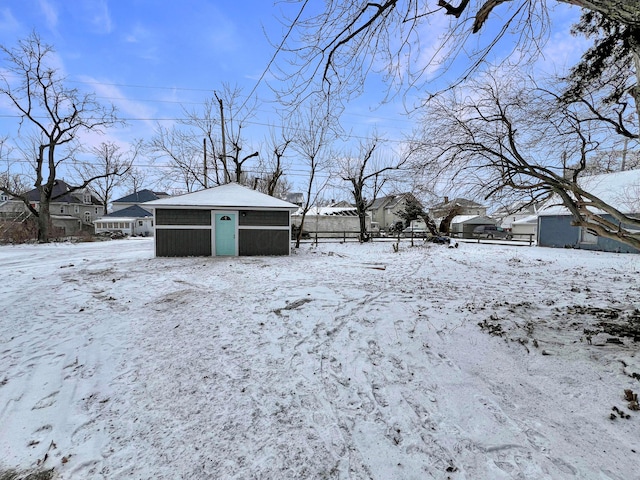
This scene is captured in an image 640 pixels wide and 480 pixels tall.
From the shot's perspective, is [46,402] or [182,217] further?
[182,217]

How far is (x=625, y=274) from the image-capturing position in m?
8.09

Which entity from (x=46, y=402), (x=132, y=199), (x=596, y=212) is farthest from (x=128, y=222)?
(x=596, y=212)

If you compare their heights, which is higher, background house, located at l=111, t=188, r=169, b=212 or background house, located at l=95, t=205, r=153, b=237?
background house, located at l=111, t=188, r=169, b=212

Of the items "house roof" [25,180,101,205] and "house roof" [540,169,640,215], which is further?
"house roof" [25,180,101,205]

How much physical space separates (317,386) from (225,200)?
10523 mm

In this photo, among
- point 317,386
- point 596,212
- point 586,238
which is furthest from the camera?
point 586,238

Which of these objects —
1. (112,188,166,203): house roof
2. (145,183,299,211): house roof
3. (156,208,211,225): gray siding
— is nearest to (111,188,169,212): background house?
(112,188,166,203): house roof

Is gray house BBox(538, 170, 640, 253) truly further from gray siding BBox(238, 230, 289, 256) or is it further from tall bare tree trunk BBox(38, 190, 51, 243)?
tall bare tree trunk BBox(38, 190, 51, 243)

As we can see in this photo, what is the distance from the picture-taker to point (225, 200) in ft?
39.8

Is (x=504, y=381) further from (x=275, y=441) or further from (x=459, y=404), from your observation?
(x=275, y=441)

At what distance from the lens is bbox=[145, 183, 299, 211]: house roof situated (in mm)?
11383

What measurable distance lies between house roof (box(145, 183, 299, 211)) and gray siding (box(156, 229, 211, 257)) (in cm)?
111

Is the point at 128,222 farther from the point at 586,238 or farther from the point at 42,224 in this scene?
the point at 586,238

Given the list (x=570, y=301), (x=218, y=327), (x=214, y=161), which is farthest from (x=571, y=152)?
(x=214, y=161)
